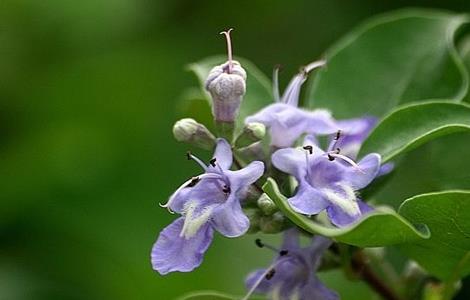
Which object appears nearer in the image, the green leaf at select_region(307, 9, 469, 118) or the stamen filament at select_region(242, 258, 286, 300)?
the stamen filament at select_region(242, 258, 286, 300)

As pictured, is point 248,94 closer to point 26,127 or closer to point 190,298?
point 190,298

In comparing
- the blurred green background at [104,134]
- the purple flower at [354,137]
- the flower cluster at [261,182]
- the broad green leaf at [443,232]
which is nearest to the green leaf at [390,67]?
the purple flower at [354,137]

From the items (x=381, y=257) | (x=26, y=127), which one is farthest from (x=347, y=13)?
(x=381, y=257)

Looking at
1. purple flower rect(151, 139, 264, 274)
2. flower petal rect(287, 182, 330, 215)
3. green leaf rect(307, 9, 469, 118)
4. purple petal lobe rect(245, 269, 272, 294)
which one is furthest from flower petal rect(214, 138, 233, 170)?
green leaf rect(307, 9, 469, 118)

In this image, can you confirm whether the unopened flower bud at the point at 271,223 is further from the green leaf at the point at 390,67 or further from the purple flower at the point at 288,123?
the green leaf at the point at 390,67

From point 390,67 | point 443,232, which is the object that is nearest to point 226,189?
point 443,232

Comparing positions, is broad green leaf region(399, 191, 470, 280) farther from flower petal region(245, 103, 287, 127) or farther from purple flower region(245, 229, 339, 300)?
flower petal region(245, 103, 287, 127)

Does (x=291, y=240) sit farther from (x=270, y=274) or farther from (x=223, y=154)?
(x=223, y=154)
